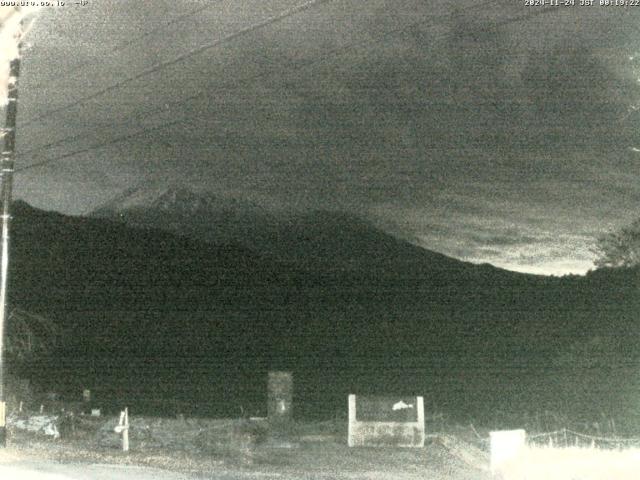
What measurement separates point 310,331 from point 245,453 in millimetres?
50594

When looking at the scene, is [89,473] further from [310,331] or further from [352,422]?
[310,331]

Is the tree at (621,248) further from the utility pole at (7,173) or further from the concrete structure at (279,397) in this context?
the utility pole at (7,173)

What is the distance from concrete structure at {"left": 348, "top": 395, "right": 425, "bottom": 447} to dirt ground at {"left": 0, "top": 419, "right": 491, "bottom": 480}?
17.5 inches

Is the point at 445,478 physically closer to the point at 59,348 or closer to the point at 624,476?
the point at 624,476

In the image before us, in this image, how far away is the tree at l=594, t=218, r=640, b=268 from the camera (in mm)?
41688

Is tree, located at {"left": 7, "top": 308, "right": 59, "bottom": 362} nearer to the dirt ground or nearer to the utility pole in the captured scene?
the dirt ground

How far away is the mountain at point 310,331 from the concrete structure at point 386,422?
2221cm

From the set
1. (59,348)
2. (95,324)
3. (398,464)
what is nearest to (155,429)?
(398,464)

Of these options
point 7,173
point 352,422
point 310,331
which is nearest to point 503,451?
point 352,422

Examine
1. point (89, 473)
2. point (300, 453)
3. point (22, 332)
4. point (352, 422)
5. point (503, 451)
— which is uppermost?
point (22, 332)

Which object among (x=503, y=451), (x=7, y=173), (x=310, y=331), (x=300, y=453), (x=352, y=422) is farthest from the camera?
(x=310, y=331)

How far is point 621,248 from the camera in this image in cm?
4262

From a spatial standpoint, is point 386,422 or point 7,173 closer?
point 7,173

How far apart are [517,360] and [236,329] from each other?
82.2 ft
